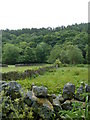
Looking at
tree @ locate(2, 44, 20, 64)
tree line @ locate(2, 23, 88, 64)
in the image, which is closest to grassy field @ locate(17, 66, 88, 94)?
tree line @ locate(2, 23, 88, 64)

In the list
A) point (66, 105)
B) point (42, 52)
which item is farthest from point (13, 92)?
point (42, 52)

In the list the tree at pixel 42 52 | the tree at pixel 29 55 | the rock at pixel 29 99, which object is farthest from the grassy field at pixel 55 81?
the tree at pixel 42 52

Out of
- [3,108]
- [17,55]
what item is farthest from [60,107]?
[17,55]

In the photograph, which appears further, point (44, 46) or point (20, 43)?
point (44, 46)

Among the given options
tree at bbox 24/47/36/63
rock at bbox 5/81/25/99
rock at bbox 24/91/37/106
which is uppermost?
rock at bbox 5/81/25/99

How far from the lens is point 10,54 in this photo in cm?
1975

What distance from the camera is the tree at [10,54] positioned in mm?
19000

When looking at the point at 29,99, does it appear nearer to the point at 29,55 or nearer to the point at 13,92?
the point at 13,92

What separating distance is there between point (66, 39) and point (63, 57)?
365cm

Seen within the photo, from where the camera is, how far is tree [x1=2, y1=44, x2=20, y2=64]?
19.0m

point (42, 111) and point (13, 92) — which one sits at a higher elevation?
point (13, 92)

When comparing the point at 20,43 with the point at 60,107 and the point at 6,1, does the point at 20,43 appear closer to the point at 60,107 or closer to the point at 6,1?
the point at 6,1

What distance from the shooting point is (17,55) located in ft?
66.2

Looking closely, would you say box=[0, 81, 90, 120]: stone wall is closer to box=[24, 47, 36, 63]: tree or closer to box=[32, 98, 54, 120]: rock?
box=[32, 98, 54, 120]: rock
